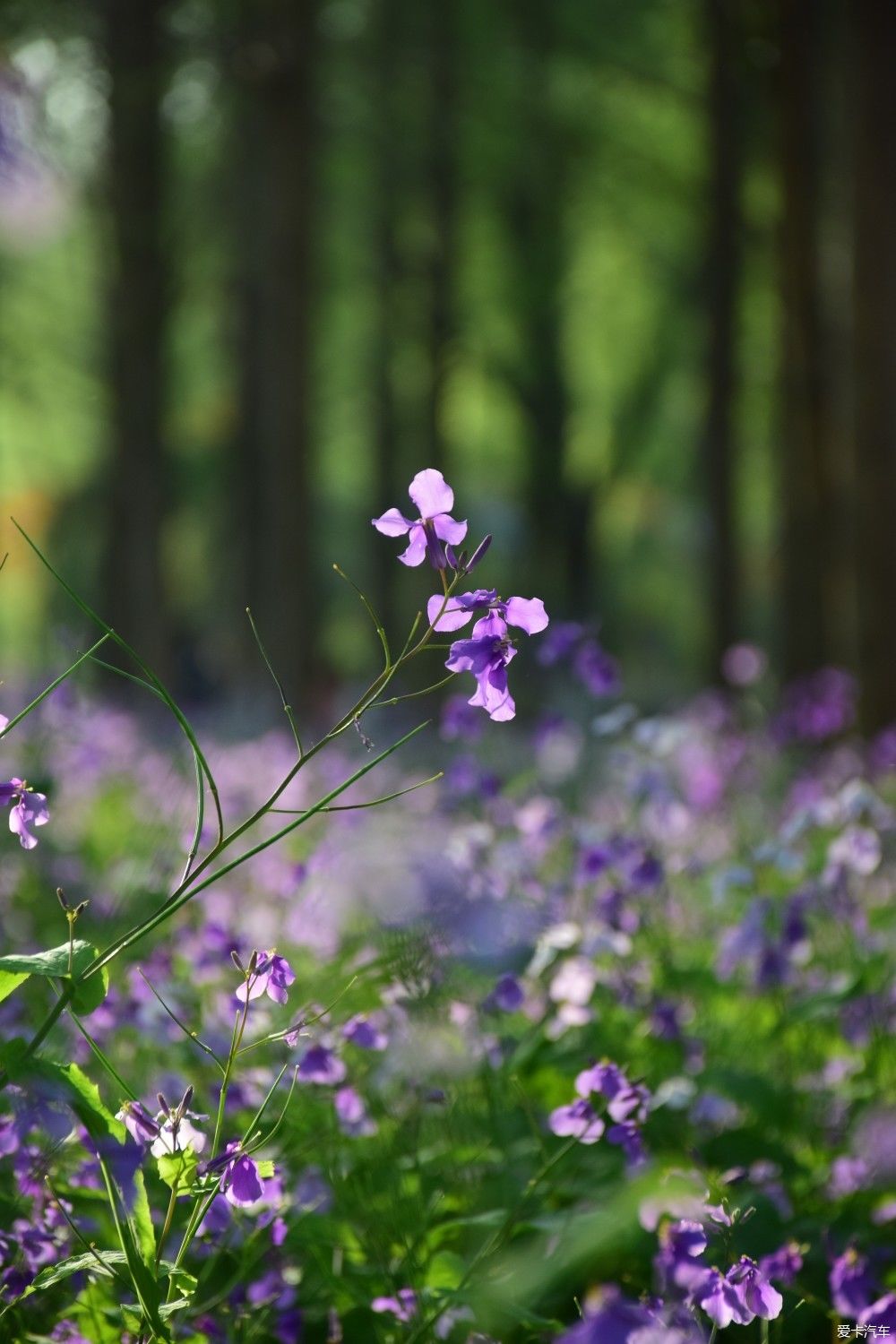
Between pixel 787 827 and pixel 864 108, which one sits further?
pixel 864 108

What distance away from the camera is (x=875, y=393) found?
7422mm

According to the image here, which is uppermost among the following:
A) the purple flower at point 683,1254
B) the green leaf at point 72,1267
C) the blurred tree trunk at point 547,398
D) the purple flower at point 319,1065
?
the green leaf at point 72,1267

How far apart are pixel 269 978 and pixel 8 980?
0.26m

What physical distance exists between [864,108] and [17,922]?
605 centimetres

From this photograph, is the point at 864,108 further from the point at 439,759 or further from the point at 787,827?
the point at 787,827

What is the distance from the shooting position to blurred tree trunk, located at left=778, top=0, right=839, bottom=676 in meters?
9.12

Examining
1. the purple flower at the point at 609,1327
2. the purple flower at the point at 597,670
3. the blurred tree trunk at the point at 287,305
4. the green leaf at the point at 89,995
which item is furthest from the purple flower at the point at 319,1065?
the blurred tree trunk at the point at 287,305

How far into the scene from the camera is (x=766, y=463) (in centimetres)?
1792

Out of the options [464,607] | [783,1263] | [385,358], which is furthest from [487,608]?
[385,358]

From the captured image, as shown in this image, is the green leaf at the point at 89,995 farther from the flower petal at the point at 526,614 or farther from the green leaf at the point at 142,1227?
the flower petal at the point at 526,614

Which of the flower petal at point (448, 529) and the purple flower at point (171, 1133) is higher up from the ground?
the flower petal at point (448, 529)

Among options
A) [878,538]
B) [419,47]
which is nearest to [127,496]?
[878,538]

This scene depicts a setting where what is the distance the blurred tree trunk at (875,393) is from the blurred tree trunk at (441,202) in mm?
6165

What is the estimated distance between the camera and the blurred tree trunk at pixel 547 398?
1616 centimetres
